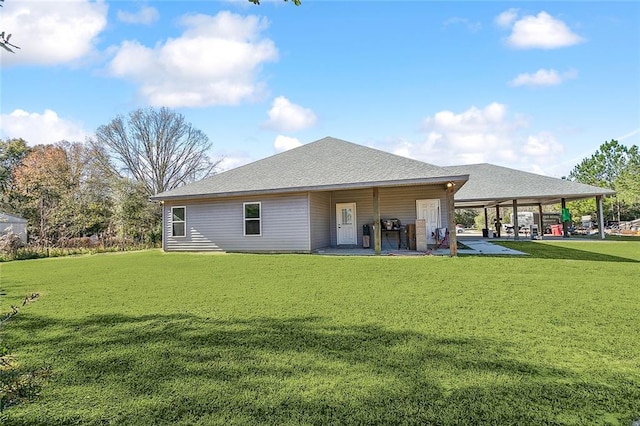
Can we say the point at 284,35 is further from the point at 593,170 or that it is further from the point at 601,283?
the point at 593,170

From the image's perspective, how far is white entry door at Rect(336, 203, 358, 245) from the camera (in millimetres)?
13953

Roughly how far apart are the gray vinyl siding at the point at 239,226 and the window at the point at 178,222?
17 centimetres

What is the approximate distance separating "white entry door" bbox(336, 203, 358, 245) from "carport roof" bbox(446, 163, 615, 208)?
585 centimetres

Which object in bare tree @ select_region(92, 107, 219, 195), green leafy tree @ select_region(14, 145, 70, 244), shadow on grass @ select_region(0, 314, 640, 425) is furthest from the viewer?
bare tree @ select_region(92, 107, 219, 195)

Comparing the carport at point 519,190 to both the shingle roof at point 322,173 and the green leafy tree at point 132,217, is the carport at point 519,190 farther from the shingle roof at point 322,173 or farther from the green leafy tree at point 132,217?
the green leafy tree at point 132,217

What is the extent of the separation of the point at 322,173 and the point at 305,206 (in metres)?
1.51

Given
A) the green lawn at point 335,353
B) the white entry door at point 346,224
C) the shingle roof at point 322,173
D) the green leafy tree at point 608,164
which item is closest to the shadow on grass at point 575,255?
the shingle roof at point 322,173

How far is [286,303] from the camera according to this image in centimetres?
489

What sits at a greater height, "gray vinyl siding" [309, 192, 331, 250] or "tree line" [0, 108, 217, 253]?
"tree line" [0, 108, 217, 253]

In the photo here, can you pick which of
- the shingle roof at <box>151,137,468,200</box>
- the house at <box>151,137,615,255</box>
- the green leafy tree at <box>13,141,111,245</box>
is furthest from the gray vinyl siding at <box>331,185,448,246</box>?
the green leafy tree at <box>13,141,111,245</box>

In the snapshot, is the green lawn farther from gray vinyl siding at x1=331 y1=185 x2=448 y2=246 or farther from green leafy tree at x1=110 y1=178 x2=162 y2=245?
green leafy tree at x1=110 y1=178 x2=162 y2=245

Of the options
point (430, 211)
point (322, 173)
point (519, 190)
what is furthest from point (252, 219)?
point (519, 190)

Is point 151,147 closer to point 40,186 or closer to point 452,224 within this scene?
point 40,186

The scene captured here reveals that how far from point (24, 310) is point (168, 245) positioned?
9865 millimetres
